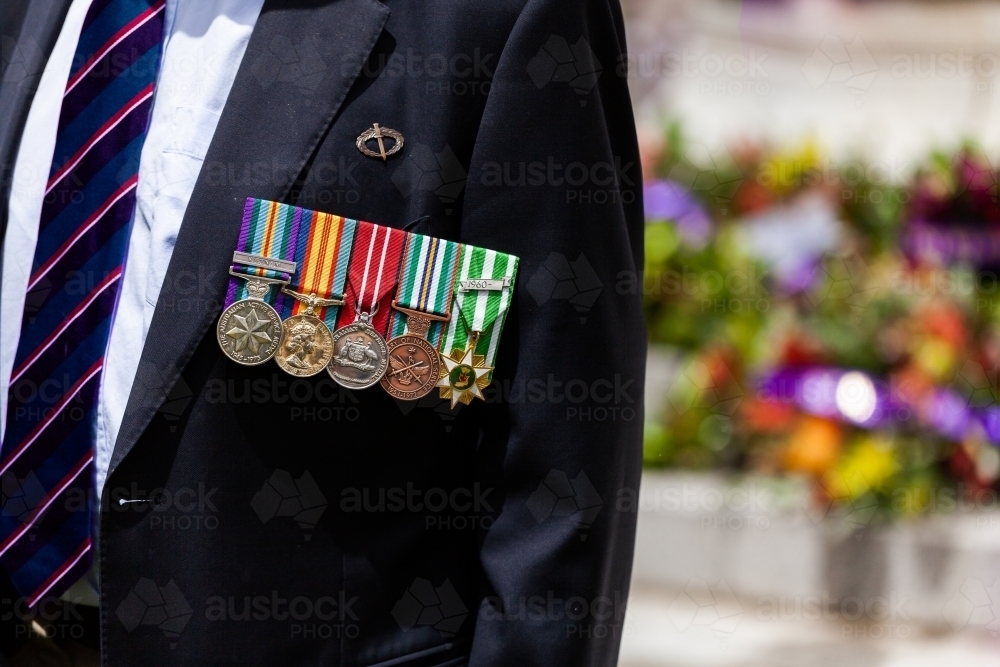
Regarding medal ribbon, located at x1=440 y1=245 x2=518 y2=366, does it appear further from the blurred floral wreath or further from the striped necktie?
the blurred floral wreath

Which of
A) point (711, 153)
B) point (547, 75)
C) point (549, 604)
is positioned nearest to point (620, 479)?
point (549, 604)

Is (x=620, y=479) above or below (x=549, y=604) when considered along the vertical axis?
above

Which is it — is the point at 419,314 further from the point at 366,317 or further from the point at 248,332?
the point at 248,332

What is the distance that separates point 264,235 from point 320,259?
0.08 m

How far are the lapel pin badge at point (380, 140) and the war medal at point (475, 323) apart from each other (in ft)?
0.54

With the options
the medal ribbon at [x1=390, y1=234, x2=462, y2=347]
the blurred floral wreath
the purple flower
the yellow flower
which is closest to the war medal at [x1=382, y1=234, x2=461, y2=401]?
the medal ribbon at [x1=390, y1=234, x2=462, y2=347]

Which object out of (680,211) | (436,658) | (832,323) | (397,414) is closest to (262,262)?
(397,414)

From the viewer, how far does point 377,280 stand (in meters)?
1.39

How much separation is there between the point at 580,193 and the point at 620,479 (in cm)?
39

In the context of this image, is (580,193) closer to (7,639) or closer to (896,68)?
(7,639)

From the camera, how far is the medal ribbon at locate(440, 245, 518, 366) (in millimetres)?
1373

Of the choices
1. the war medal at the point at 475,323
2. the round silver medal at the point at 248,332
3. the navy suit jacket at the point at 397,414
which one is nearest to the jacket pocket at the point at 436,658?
the navy suit jacket at the point at 397,414

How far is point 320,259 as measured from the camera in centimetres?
138

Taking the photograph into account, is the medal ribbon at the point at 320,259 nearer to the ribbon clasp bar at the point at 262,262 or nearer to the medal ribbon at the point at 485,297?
the ribbon clasp bar at the point at 262,262
